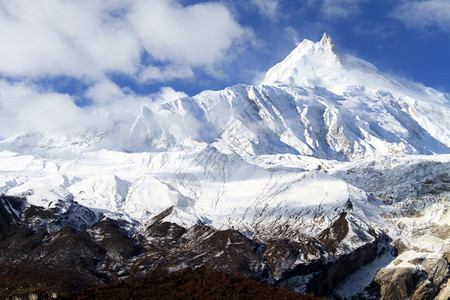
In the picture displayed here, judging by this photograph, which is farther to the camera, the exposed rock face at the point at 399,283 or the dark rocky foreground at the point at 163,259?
the exposed rock face at the point at 399,283

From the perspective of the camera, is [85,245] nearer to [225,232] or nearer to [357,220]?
[225,232]

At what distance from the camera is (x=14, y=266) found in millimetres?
150000

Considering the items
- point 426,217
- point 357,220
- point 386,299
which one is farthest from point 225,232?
point 426,217

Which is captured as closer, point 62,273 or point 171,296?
point 171,296

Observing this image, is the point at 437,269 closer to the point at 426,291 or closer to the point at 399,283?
the point at 426,291

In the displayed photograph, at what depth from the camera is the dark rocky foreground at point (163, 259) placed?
143500 millimetres

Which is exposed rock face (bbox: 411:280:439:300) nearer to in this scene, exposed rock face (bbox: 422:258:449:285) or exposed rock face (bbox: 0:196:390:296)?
exposed rock face (bbox: 422:258:449:285)

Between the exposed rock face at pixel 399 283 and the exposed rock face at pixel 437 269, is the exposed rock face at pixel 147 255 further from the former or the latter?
the exposed rock face at pixel 437 269

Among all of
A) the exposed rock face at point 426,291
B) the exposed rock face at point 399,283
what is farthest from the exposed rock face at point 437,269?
the exposed rock face at point 399,283

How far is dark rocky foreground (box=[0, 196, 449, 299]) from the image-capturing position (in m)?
→ 144

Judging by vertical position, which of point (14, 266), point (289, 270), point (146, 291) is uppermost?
point (146, 291)

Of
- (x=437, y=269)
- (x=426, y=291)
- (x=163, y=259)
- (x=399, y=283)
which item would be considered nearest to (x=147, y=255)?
(x=163, y=259)

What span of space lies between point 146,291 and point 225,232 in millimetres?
129987

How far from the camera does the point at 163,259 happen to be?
162 metres
